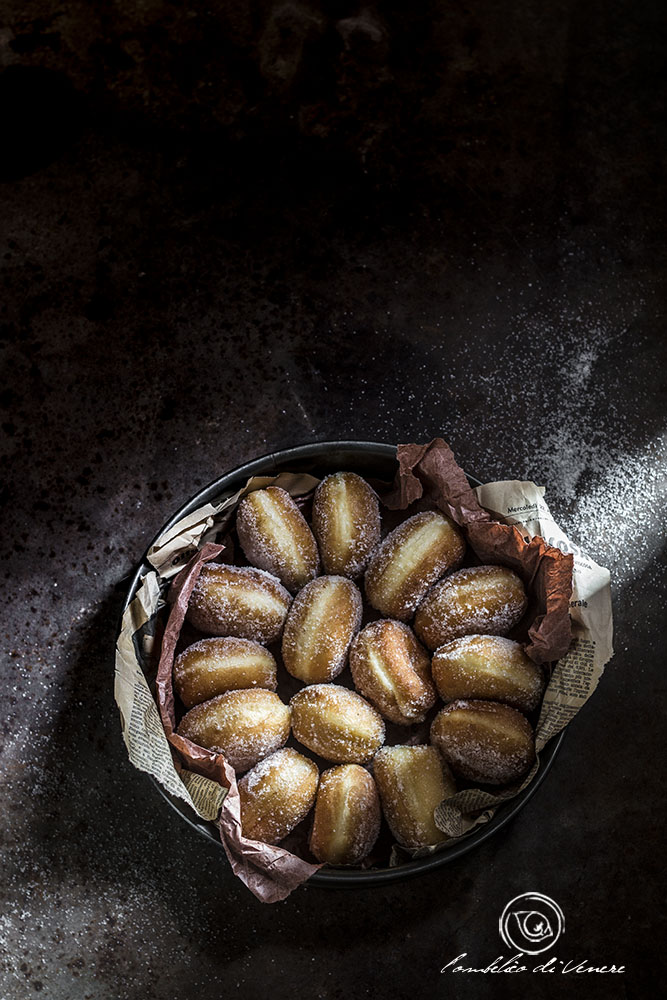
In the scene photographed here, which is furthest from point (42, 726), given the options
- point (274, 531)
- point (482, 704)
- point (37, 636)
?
point (482, 704)

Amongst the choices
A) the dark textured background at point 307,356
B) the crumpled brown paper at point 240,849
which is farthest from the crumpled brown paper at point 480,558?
the dark textured background at point 307,356

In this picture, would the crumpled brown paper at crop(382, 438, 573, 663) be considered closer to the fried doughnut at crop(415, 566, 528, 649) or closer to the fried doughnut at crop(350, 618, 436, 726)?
the fried doughnut at crop(415, 566, 528, 649)

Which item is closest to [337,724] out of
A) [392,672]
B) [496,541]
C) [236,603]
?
[392,672]

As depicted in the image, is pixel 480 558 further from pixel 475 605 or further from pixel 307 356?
pixel 307 356

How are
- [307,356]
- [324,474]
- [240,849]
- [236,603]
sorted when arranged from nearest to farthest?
1. [240,849]
2. [236,603]
3. [324,474]
4. [307,356]

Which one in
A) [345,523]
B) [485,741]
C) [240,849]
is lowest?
[240,849]

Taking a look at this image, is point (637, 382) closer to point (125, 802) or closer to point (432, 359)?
point (432, 359)

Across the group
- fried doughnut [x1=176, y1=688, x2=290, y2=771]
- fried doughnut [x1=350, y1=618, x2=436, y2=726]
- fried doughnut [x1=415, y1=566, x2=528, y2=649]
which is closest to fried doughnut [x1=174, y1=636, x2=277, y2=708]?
fried doughnut [x1=176, y1=688, x2=290, y2=771]

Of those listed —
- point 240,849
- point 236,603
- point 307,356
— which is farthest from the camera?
point 307,356
